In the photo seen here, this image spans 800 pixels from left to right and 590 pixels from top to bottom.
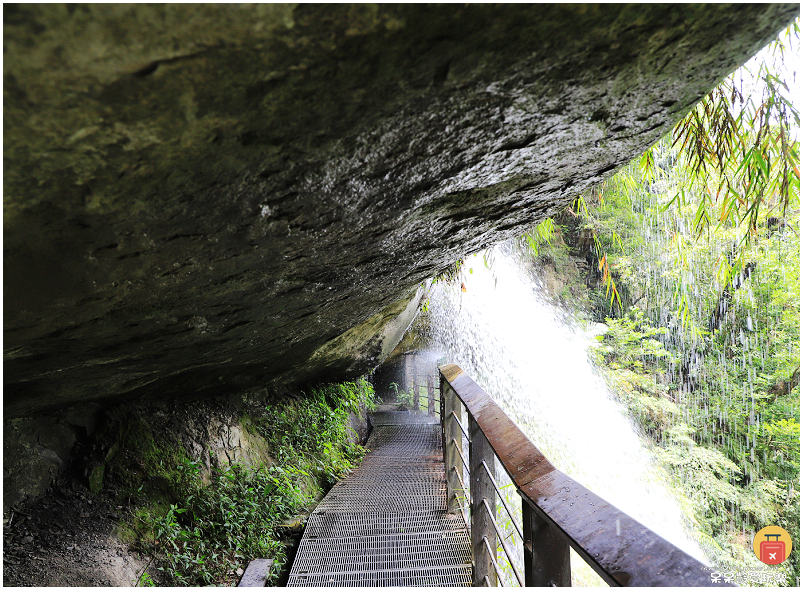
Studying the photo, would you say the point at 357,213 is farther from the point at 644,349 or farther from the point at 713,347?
Result: the point at 713,347

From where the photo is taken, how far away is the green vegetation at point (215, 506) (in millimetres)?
2788

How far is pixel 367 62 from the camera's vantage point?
2.76 feet

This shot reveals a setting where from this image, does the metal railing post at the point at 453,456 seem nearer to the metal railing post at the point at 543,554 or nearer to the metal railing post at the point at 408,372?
the metal railing post at the point at 543,554

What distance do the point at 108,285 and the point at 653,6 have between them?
1463mm

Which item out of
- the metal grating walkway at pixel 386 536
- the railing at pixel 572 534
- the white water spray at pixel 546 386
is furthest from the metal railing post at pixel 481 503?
the white water spray at pixel 546 386

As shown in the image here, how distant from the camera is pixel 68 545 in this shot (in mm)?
2414

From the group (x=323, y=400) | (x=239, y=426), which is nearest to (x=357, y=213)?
(x=239, y=426)

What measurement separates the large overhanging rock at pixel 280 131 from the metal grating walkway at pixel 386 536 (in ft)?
6.57

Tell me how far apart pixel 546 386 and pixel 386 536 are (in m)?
8.31

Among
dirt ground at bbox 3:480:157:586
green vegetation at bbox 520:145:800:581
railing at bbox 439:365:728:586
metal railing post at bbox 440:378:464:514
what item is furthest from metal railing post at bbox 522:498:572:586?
green vegetation at bbox 520:145:800:581

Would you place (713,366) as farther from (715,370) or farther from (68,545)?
(68,545)

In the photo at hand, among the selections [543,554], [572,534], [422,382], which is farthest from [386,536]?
[422,382]

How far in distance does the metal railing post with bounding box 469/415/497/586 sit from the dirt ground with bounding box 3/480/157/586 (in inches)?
70.1

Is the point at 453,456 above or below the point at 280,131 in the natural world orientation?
below
